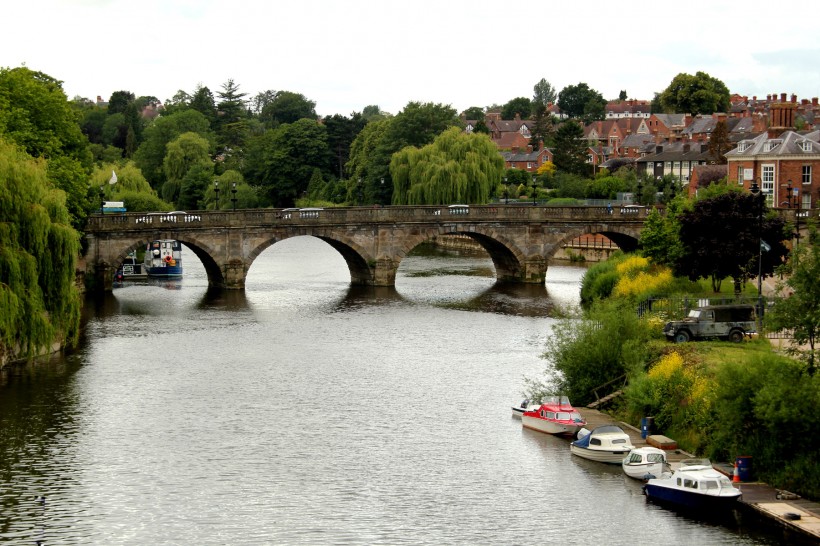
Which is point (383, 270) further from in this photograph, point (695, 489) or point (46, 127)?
point (695, 489)

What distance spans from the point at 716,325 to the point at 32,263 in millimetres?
31288

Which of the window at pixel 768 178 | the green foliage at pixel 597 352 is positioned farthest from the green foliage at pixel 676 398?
the window at pixel 768 178

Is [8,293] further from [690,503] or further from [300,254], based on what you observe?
[300,254]

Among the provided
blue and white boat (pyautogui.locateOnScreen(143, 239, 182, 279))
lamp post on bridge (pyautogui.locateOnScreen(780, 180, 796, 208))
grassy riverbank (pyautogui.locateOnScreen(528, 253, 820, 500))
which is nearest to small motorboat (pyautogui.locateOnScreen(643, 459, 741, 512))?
grassy riverbank (pyautogui.locateOnScreen(528, 253, 820, 500))

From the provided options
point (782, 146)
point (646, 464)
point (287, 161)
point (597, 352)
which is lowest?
point (646, 464)

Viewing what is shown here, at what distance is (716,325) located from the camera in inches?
2047

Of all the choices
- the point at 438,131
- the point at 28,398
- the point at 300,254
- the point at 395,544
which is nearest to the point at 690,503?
the point at 395,544

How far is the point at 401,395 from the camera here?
51.7 metres

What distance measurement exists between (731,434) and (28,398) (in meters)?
29.3

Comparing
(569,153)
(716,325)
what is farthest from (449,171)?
(716,325)

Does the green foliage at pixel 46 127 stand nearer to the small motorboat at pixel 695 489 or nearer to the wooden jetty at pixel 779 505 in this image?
the small motorboat at pixel 695 489

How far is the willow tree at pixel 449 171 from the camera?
117 meters

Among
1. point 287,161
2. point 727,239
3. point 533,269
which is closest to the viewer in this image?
point 727,239

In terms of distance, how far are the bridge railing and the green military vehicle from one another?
131ft
